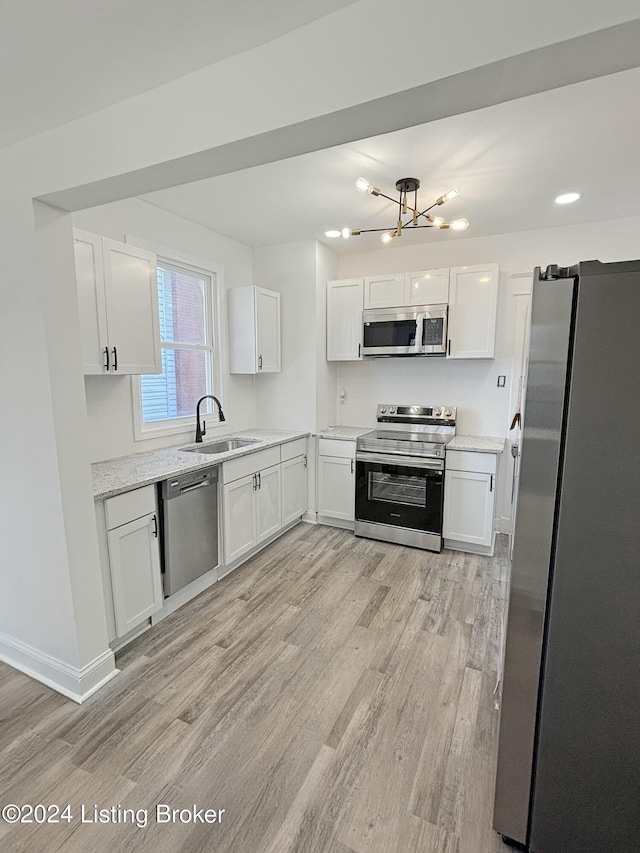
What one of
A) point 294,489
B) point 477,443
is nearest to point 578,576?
point 477,443

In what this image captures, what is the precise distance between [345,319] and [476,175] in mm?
1661

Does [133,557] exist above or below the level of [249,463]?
below

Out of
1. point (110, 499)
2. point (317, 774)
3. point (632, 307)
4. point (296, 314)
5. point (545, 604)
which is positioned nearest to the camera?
point (632, 307)

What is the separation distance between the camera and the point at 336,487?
3.82 m

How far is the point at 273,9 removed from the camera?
1.05 m

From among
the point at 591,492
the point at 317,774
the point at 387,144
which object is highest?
the point at 387,144

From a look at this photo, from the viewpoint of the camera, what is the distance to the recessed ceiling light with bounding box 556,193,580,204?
273cm

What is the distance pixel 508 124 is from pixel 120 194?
5.86 feet

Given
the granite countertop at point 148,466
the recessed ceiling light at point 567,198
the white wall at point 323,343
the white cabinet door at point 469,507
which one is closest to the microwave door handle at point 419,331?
the white wall at point 323,343

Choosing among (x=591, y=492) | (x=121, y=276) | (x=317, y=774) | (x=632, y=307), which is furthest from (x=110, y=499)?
(x=632, y=307)

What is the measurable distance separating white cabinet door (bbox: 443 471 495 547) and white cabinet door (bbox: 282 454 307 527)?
4.38ft

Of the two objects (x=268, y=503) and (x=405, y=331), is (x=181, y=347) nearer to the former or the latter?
(x=268, y=503)

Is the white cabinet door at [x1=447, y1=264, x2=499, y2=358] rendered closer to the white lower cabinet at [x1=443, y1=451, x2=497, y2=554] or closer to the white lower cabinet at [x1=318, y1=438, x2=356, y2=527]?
the white lower cabinet at [x1=443, y1=451, x2=497, y2=554]

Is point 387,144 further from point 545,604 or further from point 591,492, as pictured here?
point 545,604
